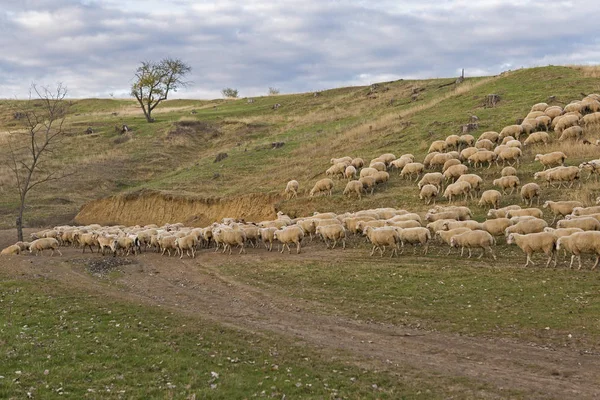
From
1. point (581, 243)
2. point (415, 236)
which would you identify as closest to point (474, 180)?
point (415, 236)

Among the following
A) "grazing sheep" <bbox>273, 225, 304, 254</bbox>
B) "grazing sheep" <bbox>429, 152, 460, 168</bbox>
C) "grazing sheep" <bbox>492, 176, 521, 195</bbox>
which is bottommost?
"grazing sheep" <bbox>273, 225, 304, 254</bbox>

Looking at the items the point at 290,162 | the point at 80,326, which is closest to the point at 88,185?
the point at 290,162

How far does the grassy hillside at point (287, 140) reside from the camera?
36750 millimetres

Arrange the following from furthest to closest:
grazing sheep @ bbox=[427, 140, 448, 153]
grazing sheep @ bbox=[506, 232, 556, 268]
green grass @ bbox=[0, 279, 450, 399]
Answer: grazing sheep @ bbox=[427, 140, 448, 153], grazing sheep @ bbox=[506, 232, 556, 268], green grass @ bbox=[0, 279, 450, 399]

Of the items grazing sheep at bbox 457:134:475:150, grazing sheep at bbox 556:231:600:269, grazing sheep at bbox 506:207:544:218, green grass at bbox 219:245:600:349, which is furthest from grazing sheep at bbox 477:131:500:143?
grazing sheep at bbox 556:231:600:269

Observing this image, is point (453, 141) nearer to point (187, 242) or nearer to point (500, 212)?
point (500, 212)

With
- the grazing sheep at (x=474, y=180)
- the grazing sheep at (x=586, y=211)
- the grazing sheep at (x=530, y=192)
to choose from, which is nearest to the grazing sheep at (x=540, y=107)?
the grazing sheep at (x=474, y=180)

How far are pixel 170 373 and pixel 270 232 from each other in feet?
45.9

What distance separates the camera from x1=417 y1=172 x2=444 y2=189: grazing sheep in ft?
90.3

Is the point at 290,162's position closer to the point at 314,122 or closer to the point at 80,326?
the point at 314,122

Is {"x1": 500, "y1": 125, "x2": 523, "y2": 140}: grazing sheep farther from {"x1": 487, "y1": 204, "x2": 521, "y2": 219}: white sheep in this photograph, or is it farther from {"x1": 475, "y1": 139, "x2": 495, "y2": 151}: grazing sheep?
{"x1": 487, "y1": 204, "x2": 521, "y2": 219}: white sheep

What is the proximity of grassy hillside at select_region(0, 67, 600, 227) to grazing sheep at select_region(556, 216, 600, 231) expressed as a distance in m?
5.19

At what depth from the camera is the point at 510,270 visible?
17.0m

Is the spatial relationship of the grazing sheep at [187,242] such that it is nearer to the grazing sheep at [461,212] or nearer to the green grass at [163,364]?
the green grass at [163,364]
